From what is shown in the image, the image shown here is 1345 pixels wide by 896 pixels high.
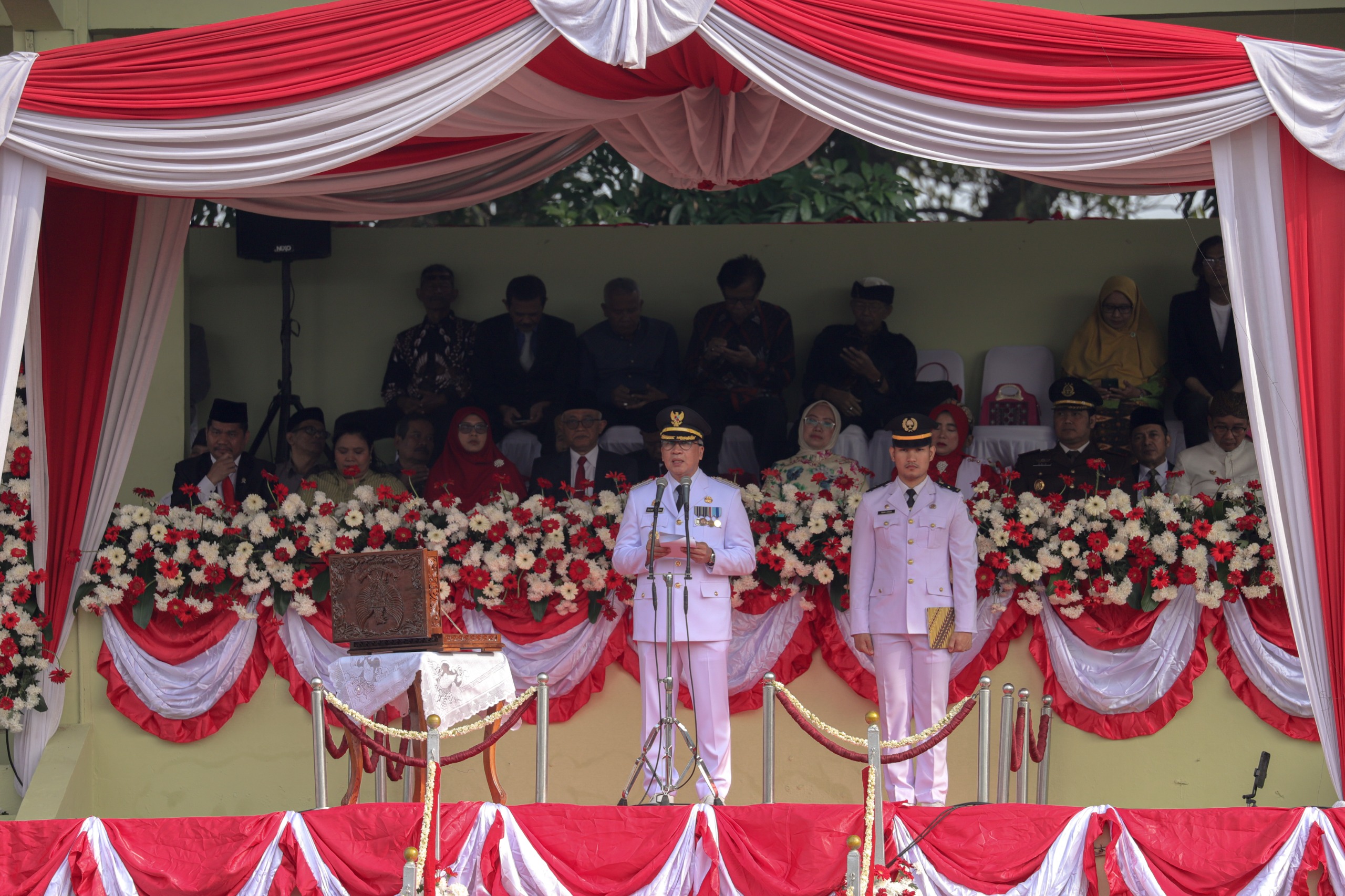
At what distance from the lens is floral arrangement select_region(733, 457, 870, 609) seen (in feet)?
23.0

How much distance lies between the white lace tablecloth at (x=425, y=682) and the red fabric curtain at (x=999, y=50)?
271 cm

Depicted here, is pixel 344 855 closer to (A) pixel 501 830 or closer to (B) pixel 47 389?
(A) pixel 501 830

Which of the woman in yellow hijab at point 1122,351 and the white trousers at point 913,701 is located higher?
the woman in yellow hijab at point 1122,351

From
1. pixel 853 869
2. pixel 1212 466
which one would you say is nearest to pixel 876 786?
pixel 853 869

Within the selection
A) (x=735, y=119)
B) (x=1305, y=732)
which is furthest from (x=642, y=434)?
(x=1305, y=732)

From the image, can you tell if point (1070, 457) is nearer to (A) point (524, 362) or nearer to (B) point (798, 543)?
(B) point (798, 543)

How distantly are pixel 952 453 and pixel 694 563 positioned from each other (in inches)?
91.1

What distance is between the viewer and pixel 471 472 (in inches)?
326

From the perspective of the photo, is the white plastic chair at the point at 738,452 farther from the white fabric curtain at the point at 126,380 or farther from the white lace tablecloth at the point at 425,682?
the white fabric curtain at the point at 126,380

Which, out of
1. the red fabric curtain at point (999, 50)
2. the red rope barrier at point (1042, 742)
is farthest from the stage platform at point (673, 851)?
the red fabric curtain at point (999, 50)

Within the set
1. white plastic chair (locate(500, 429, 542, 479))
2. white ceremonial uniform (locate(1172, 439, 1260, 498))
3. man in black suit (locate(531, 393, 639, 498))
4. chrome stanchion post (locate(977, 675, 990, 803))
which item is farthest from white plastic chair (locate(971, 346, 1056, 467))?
chrome stanchion post (locate(977, 675, 990, 803))

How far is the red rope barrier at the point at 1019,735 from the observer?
560 cm

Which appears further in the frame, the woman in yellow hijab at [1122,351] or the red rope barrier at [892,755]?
the woman in yellow hijab at [1122,351]

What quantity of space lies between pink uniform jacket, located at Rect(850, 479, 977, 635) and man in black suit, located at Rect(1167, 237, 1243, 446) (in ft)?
8.68
